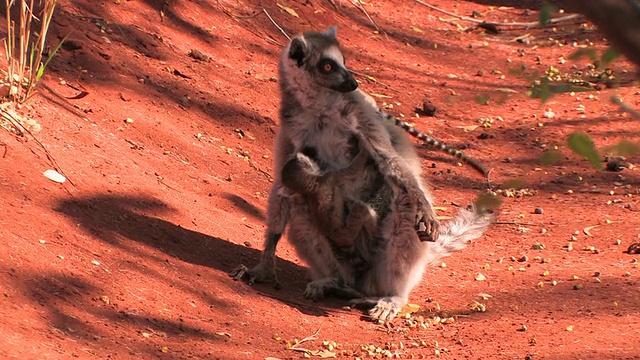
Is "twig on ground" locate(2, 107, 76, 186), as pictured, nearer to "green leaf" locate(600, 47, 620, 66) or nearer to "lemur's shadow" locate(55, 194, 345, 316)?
"lemur's shadow" locate(55, 194, 345, 316)

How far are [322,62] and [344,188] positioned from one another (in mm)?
858

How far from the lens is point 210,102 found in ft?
31.4

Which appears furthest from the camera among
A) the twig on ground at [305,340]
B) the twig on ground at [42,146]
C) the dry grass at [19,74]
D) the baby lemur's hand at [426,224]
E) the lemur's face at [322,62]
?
the dry grass at [19,74]

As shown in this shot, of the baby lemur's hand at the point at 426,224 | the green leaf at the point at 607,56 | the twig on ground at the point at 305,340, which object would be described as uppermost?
the green leaf at the point at 607,56

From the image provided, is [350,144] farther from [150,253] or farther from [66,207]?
[66,207]

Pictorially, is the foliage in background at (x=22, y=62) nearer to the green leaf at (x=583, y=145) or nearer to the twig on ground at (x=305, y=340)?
the twig on ground at (x=305, y=340)

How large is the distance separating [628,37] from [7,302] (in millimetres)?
4105

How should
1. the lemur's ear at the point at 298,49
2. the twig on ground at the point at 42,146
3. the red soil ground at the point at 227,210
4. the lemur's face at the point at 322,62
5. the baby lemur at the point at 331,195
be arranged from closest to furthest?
the red soil ground at the point at 227,210
the baby lemur at the point at 331,195
the lemur's face at the point at 322,62
the lemur's ear at the point at 298,49
the twig on ground at the point at 42,146

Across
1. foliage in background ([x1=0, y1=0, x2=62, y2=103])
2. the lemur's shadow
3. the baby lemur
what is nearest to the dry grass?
foliage in background ([x1=0, y1=0, x2=62, y2=103])

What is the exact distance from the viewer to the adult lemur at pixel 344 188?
20.2 ft

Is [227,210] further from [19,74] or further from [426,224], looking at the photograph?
[426,224]

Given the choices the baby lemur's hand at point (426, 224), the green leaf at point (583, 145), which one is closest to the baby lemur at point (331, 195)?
the baby lemur's hand at point (426, 224)

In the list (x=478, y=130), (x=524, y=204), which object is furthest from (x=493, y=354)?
(x=478, y=130)

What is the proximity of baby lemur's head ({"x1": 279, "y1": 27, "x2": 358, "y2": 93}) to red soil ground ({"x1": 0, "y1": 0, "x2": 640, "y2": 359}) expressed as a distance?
120 cm
